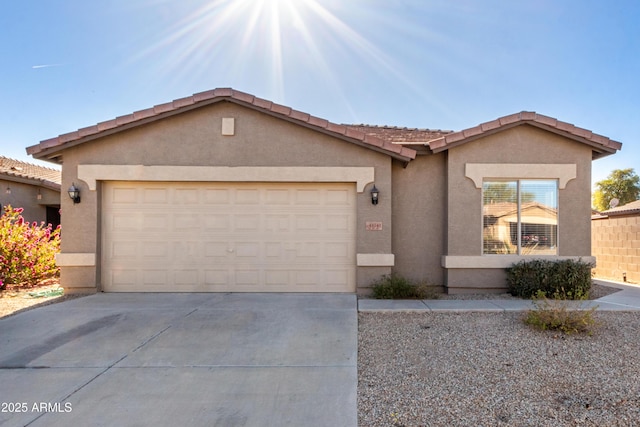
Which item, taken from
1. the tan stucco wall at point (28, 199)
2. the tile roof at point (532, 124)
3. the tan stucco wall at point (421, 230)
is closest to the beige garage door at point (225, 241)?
the tan stucco wall at point (421, 230)

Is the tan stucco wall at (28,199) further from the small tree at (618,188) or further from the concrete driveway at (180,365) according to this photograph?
the small tree at (618,188)

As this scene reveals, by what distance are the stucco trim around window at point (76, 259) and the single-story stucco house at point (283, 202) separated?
24mm

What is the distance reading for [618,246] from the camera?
13141 millimetres

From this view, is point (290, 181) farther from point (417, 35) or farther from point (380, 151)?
point (417, 35)

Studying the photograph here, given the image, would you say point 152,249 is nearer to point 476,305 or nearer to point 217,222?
point 217,222

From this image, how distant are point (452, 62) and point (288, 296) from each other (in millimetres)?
9283

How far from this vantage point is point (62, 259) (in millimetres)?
8000

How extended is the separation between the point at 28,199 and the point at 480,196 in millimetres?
16655

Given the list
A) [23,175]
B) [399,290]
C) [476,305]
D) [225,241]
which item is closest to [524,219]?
[476,305]

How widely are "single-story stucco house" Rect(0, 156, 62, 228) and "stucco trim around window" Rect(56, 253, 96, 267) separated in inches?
299

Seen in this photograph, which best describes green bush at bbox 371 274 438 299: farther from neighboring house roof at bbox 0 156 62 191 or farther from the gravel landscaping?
neighboring house roof at bbox 0 156 62 191

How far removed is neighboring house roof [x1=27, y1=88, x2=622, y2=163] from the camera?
788 centimetres

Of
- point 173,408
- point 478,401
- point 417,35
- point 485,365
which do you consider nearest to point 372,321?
point 485,365

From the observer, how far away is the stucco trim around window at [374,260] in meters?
7.97
